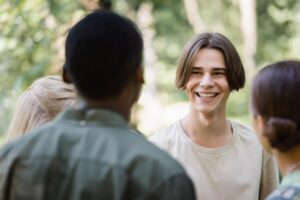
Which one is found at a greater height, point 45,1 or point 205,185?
point 45,1

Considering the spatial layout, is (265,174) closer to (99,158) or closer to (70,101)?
(70,101)

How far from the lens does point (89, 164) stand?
2314 mm

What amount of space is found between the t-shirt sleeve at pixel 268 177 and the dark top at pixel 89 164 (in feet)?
5.50

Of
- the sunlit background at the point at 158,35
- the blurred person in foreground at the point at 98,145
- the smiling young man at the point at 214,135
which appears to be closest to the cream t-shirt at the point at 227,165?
the smiling young man at the point at 214,135

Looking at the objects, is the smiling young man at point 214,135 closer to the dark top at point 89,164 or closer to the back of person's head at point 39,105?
the back of person's head at point 39,105

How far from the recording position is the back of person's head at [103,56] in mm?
2389

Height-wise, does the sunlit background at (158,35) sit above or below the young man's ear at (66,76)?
below

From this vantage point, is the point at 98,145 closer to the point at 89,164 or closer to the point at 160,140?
the point at 89,164

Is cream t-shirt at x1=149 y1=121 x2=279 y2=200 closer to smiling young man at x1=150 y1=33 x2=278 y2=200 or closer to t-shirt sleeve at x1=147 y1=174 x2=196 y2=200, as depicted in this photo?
smiling young man at x1=150 y1=33 x2=278 y2=200

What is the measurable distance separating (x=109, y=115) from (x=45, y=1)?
4.18 m

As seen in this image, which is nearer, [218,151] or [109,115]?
[109,115]

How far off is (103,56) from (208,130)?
67.1 inches

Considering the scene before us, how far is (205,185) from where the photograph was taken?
12.7 feet

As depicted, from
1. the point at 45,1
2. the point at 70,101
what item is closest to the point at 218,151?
the point at 70,101
